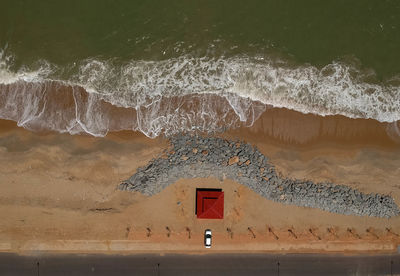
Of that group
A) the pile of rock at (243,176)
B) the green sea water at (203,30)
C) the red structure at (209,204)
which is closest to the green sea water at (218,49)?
the green sea water at (203,30)

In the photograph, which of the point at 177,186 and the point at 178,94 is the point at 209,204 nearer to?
the point at 177,186

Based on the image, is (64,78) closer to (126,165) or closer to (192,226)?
(126,165)
